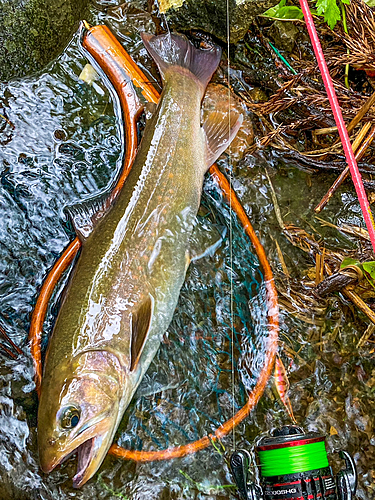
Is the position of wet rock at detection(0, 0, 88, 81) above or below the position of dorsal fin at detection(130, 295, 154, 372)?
above

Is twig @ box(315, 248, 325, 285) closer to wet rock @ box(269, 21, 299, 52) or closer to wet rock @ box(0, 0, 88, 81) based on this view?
wet rock @ box(269, 21, 299, 52)

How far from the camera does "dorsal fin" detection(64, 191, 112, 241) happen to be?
2775 millimetres

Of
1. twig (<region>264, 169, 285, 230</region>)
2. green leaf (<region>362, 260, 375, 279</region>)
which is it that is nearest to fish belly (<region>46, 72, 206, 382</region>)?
twig (<region>264, 169, 285, 230</region>)

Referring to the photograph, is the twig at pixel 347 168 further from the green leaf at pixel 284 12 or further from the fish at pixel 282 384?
the fish at pixel 282 384

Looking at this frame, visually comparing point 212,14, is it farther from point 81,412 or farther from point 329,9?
point 81,412

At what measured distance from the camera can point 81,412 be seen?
238cm

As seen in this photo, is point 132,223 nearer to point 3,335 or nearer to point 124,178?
point 124,178

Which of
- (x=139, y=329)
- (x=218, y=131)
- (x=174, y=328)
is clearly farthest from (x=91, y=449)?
(x=218, y=131)

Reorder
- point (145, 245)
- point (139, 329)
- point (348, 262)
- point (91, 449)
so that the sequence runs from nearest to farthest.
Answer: point (91, 449), point (139, 329), point (145, 245), point (348, 262)

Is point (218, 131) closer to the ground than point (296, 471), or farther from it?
farther from it

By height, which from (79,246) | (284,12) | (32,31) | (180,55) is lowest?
(79,246)

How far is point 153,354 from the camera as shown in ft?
9.09

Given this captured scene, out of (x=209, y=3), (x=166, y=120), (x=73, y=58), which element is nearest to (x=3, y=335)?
(x=166, y=120)

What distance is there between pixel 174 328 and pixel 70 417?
2.77 ft
